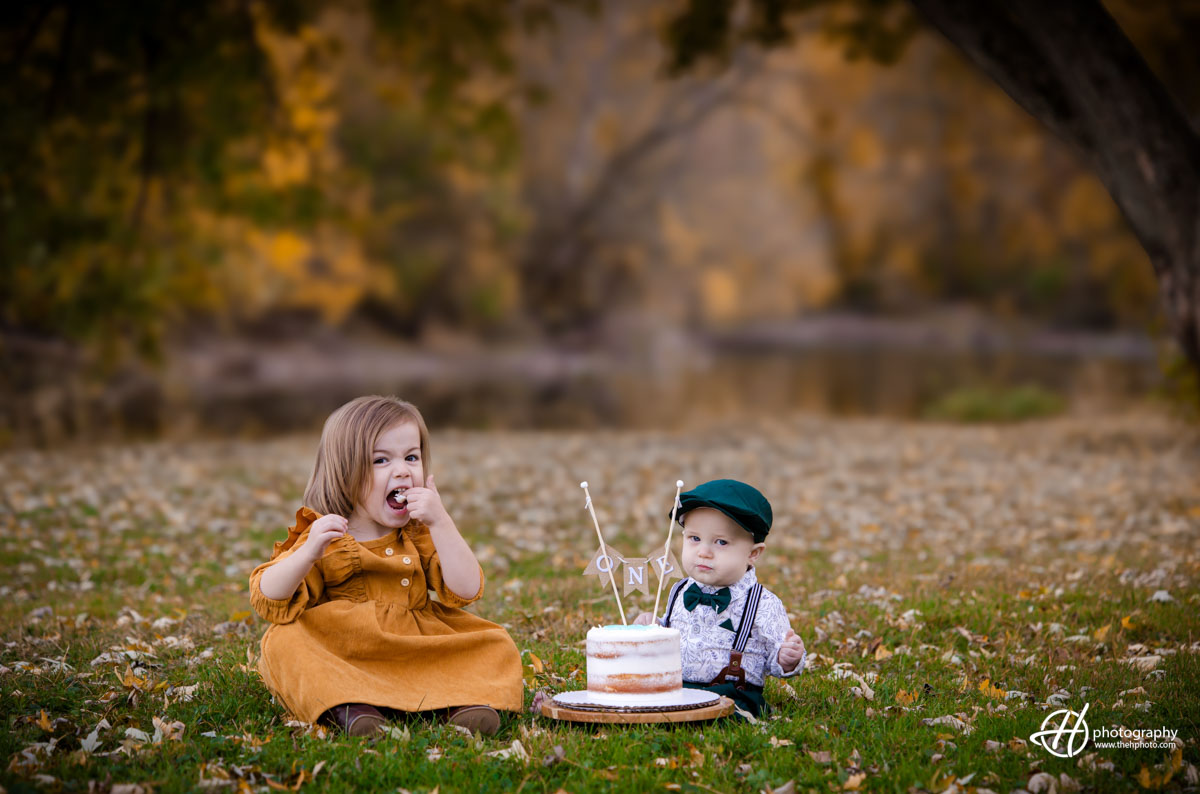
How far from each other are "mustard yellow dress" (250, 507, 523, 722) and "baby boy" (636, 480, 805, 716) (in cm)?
88

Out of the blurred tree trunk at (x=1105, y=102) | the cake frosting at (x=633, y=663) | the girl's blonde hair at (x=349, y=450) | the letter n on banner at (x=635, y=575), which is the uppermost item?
the blurred tree trunk at (x=1105, y=102)

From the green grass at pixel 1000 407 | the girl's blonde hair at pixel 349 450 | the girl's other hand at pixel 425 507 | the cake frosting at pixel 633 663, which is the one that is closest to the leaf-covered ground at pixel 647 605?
the cake frosting at pixel 633 663

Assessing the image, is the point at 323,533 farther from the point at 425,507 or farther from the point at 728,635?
the point at 728,635

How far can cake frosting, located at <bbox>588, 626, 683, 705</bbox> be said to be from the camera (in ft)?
16.2

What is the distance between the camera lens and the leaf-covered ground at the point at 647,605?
4605 millimetres

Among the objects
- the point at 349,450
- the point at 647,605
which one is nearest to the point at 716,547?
the point at 349,450

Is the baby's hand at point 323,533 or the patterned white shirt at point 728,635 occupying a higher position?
the baby's hand at point 323,533

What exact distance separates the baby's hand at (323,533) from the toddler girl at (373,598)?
94mm

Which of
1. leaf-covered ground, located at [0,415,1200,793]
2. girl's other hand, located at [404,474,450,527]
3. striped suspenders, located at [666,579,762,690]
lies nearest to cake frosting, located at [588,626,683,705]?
leaf-covered ground, located at [0,415,1200,793]

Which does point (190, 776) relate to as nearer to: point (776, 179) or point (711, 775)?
point (711, 775)

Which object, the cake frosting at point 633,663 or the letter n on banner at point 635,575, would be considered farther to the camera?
the letter n on banner at point 635,575

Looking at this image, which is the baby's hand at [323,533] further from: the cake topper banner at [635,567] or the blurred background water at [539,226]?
the blurred background water at [539,226]

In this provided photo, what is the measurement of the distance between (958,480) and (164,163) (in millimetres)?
13284

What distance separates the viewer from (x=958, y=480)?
50.9 feet
